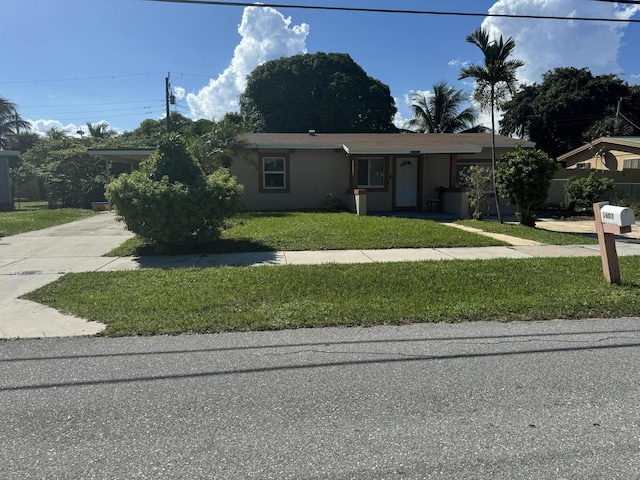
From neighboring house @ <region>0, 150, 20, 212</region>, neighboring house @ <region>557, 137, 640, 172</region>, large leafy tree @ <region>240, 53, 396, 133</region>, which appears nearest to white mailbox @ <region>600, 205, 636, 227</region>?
neighboring house @ <region>557, 137, 640, 172</region>

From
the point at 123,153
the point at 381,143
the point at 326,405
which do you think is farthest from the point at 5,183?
the point at 326,405

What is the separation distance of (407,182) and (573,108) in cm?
2376

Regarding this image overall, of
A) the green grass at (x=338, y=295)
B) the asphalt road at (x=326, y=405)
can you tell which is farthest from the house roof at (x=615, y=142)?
the asphalt road at (x=326, y=405)

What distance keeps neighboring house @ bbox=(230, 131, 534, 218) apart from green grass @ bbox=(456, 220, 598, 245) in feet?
14.5

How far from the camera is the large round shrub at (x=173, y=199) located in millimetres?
9344

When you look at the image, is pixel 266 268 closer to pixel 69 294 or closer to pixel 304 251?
pixel 304 251

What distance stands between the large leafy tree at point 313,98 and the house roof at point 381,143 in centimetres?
1583

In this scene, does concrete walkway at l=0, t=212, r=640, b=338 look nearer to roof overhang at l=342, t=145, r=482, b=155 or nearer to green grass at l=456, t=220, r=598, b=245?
green grass at l=456, t=220, r=598, b=245

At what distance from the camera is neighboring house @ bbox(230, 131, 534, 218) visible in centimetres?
1822

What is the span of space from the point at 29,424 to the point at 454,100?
36467 millimetres

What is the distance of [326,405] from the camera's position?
11.0ft

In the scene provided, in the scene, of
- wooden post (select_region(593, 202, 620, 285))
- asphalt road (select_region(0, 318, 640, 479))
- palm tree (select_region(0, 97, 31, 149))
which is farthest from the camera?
palm tree (select_region(0, 97, 31, 149))

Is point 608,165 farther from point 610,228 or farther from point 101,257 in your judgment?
point 101,257

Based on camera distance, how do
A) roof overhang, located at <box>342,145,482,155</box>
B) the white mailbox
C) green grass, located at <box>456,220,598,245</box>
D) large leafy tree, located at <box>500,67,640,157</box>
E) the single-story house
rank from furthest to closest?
large leafy tree, located at <box>500,67,640,157</box> < the single-story house < roof overhang, located at <box>342,145,482,155</box> < green grass, located at <box>456,220,598,245</box> < the white mailbox
